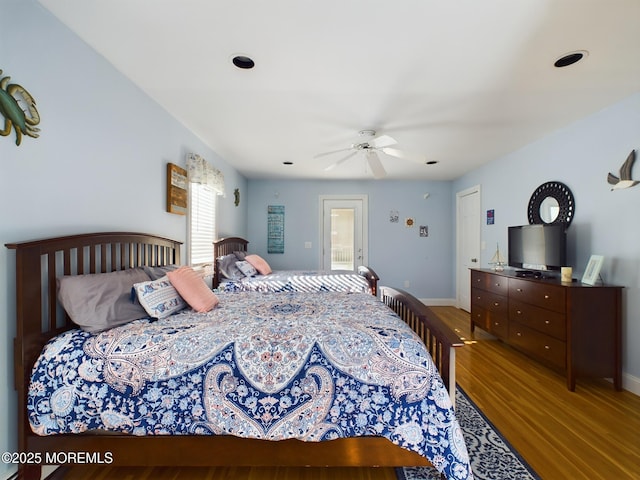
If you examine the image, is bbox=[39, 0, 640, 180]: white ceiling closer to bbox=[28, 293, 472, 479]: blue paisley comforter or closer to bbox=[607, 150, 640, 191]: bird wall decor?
bbox=[607, 150, 640, 191]: bird wall decor

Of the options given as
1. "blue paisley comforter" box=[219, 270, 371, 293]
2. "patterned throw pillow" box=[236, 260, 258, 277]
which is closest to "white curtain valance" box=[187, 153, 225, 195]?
"patterned throw pillow" box=[236, 260, 258, 277]

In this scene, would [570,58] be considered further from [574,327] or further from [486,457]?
[486,457]

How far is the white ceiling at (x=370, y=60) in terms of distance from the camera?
1.58 meters

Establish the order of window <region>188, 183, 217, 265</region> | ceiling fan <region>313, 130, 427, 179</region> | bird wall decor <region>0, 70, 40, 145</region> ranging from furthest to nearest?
window <region>188, 183, 217, 265</region>
ceiling fan <region>313, 130, 427, 179</region>
bird wall decor <region>0, 70, 40, 145</region>

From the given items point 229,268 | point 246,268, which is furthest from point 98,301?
point 246,268

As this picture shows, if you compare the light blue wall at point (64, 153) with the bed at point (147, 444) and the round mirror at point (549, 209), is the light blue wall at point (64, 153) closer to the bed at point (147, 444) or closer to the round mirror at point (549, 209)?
the bed at point (147, 444)

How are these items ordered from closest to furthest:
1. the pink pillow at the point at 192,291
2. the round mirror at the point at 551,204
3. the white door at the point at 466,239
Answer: the pink pillow at the point at 192,291 < the round mirror at the point at 551,204 < the white door at the point at 466,239

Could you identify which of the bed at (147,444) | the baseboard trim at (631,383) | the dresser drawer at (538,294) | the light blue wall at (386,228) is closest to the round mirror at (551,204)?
the dresser drawer at (538,294)

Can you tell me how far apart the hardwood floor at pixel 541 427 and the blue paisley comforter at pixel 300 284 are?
1.38 metres

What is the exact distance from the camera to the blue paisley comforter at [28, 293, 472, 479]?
1.42 m

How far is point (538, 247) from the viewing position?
3271mm

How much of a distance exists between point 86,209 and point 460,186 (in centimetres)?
558

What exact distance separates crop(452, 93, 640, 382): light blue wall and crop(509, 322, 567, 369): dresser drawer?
516 millimetres

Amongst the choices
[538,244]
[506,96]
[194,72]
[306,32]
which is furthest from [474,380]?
[194,72]
